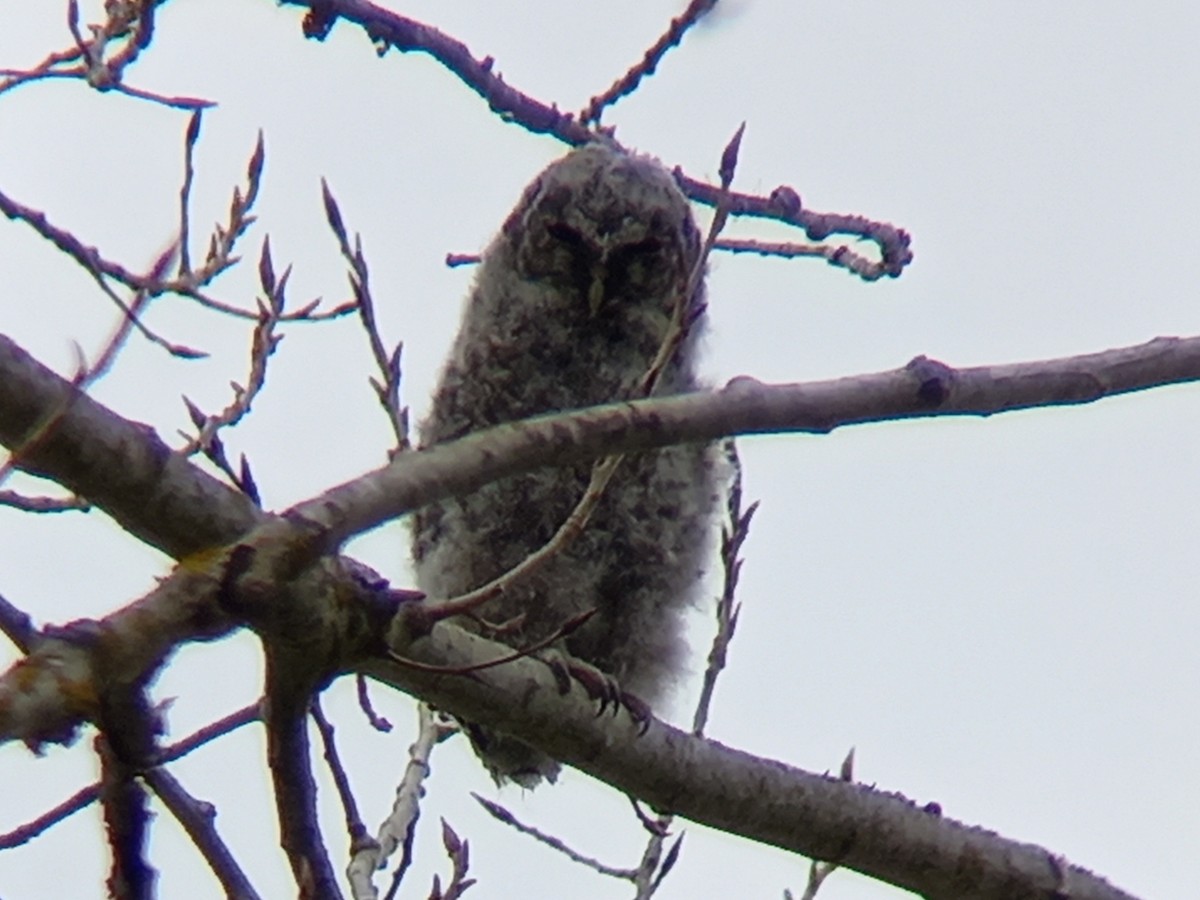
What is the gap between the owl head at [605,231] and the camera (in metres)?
4.68

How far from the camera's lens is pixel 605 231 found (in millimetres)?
4777

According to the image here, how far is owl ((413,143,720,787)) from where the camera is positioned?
4211 mm

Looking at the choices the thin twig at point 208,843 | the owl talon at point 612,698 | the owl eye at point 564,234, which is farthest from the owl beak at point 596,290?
the thin twig at point 208,843

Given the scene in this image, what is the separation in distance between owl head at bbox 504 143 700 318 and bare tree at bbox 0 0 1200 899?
0.76 meters

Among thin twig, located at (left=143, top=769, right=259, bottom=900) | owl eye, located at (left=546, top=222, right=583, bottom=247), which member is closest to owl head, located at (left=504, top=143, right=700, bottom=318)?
owl eye, located at (left=546, top=222, right=583, bottom=247)

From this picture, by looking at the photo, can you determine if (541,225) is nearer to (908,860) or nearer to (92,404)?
(908,860)

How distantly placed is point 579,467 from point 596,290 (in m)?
0.68

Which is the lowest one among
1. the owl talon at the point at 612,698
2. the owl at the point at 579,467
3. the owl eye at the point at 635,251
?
the owl talon at the point at 612,698

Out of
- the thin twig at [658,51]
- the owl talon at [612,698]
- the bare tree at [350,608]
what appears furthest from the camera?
the thin twig at [658,51]

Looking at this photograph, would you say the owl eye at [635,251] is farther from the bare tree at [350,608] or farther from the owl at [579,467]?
the bare tree at [350,608]

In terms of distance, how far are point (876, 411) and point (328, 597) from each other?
70cm

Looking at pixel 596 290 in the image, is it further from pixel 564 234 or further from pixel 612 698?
pixel 612 698

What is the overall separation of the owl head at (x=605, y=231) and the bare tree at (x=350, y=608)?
758 millimetres

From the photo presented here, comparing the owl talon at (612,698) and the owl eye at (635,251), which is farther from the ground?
the owl eye at (635,251)
